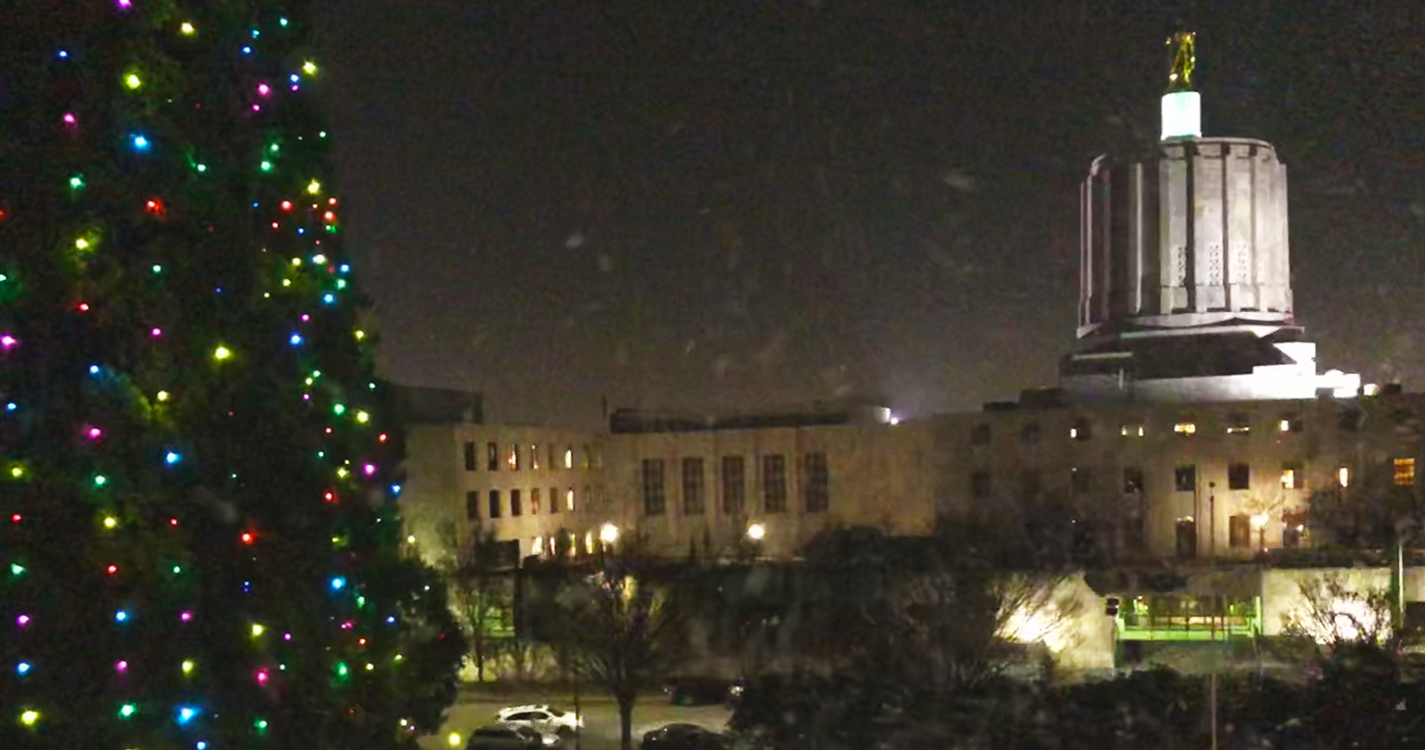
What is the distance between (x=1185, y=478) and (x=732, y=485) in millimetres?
10802

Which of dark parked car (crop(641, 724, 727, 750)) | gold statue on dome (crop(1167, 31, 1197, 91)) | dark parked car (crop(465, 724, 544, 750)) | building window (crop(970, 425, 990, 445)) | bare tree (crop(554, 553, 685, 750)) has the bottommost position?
dark parked car (crop(465, 724, 544, 750))

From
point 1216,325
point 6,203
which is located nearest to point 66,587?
point 6,203

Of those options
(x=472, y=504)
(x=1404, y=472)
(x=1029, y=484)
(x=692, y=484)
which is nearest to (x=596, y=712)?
(x=472, y=504)

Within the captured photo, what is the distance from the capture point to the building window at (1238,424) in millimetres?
29359

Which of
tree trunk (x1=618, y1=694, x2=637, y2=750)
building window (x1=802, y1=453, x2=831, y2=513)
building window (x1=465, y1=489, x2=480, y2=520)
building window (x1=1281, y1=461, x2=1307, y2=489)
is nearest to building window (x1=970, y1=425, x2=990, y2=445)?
building window (x1=802, y1=453, x2=831, y2=513)

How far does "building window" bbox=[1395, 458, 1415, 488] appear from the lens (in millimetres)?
28203

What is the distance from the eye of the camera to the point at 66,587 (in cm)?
407

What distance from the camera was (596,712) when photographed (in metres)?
16.1

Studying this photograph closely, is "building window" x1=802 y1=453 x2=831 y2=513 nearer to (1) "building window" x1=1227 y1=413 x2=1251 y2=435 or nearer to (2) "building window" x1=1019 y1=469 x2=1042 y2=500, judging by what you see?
(2) "building window" x1=1019 y1=469 x2=1042 y2=500

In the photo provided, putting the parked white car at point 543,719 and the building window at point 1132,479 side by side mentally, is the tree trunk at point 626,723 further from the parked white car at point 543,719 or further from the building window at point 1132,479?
the building window at point 1132,479

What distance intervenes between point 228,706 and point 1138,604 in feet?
55.1

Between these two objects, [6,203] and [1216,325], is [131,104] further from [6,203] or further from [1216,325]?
[1216,325]

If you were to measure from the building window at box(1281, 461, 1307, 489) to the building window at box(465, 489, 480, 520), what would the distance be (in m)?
17.1

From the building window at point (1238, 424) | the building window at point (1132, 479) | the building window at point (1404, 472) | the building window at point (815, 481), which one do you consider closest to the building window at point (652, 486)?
the building window at point (815, 481)
